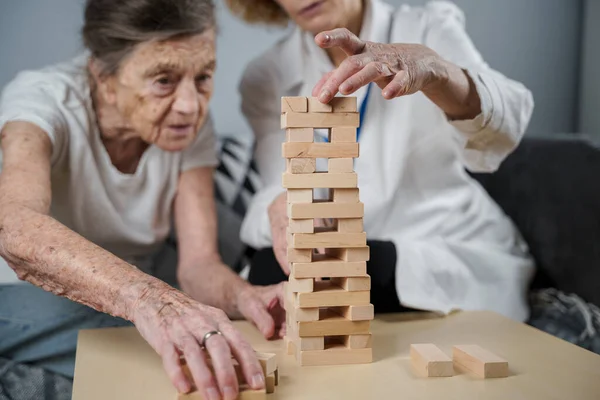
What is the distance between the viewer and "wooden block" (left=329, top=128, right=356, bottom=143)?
1.17 meters

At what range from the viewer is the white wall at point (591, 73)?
2.89 metres

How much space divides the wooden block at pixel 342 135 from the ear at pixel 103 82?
0.83 m

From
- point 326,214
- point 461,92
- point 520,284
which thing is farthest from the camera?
point 520,284

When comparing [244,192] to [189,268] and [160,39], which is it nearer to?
[189,268]

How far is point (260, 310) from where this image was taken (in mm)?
1480

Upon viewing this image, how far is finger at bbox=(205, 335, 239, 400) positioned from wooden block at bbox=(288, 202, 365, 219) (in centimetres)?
25

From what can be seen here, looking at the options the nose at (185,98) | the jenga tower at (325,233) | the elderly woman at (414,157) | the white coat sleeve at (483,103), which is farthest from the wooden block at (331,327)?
the nose at (185,98)

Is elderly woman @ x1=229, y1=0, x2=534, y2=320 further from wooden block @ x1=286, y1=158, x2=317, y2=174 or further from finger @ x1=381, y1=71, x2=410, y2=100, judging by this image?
wooden block @ x1=286, y1=158, x2=317, y2=174

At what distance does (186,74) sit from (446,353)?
93 cm

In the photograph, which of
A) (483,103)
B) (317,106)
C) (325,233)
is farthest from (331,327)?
(483,103)

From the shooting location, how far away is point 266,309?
4.90ft

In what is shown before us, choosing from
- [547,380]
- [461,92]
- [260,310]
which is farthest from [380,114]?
[547,380]

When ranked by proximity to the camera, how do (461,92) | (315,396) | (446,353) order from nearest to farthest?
(315,396), (446,353), (461,92)

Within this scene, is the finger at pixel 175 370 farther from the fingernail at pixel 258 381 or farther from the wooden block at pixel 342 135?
the wooden block at pixel 342 135
